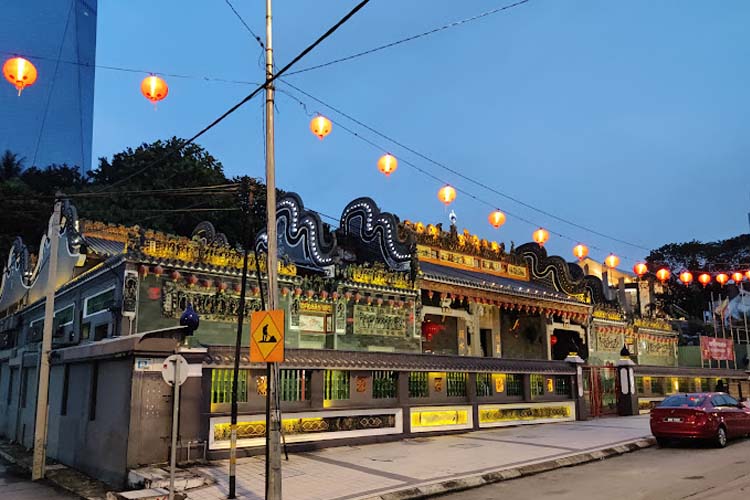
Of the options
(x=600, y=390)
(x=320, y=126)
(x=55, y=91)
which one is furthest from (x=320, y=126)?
(x=55, y=91)

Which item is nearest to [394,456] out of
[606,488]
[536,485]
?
[536,485]

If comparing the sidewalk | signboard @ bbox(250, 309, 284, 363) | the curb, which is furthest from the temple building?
the curb

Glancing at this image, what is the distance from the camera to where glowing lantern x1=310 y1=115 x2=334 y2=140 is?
15.3 metres

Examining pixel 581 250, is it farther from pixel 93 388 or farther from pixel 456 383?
pixel 93 388

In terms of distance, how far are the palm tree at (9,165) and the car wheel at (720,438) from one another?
152 ft

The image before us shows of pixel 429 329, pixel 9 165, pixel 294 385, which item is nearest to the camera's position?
pixel 294 385

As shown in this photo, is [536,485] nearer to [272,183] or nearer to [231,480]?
[231,480]

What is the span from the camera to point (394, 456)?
13.6m

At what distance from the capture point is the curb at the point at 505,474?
33.2 ft

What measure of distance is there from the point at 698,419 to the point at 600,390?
376 inches

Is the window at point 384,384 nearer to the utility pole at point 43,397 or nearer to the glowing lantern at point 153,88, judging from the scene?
the utility pole at point 43,397

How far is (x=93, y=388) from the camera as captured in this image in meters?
12.8

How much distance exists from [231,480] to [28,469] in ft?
24.7

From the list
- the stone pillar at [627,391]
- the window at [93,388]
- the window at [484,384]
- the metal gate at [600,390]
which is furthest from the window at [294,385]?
the stone pillar at [627,391]
